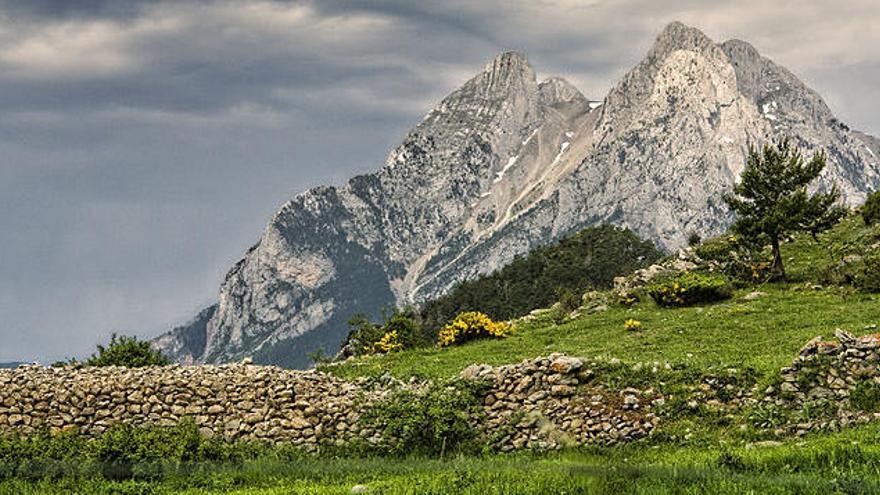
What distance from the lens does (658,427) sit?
21.1 m

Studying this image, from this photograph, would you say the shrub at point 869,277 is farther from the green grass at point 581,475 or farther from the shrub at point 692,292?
the green grass at point 581,475

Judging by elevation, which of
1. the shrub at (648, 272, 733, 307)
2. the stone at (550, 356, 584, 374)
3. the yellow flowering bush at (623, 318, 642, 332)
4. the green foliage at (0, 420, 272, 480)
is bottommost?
the green foliage at (0, 420, 272, 480)

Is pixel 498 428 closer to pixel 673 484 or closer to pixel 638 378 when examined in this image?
pixel 638 378

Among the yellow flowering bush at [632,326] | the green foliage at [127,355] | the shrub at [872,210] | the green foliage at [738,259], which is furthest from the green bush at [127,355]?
the shrub at [872,210]

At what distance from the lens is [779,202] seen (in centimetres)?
4731

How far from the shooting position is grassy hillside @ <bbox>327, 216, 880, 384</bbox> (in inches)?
1213

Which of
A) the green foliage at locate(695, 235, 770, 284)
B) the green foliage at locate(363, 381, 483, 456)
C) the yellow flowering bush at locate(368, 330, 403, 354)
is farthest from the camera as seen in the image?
the green foliage at locate(695, 235, 770, 284)

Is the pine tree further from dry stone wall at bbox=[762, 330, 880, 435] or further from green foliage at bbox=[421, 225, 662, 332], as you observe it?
green foliage at bbox=[421, 225, 662, 332]

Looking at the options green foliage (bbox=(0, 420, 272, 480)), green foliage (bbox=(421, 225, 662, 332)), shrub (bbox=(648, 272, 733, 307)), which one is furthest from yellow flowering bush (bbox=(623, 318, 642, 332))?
green foliage (bbox=(421, 225, 662, 332))

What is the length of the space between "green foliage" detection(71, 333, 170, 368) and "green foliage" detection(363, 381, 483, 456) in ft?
51.7

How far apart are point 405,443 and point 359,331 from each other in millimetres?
33872

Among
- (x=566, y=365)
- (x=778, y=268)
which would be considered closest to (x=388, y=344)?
(x=566, y=365)

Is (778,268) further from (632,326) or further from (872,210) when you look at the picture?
(872,210)

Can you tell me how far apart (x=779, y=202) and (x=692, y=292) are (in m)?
8.60
